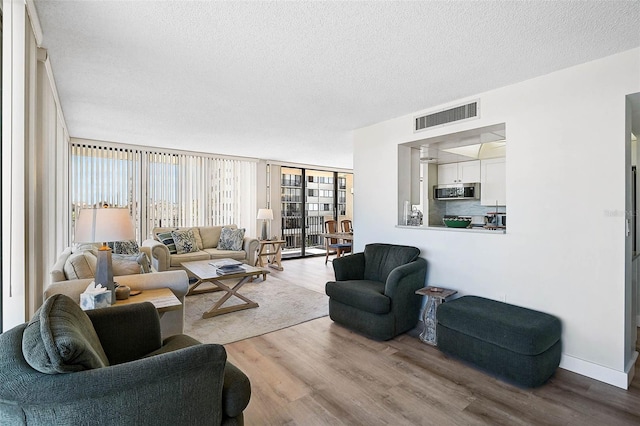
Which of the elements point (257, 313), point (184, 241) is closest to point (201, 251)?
point (184, 241)

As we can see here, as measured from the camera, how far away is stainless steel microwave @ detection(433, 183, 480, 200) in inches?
201

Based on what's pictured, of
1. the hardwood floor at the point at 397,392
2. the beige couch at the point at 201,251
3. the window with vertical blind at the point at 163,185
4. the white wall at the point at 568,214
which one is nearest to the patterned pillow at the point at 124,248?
the beige couch at the point at 201,251

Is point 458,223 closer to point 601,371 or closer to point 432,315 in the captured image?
point 432,315

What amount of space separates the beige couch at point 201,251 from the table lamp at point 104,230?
2.85 metres

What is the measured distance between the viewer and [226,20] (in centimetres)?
193

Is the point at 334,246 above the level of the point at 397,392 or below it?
above

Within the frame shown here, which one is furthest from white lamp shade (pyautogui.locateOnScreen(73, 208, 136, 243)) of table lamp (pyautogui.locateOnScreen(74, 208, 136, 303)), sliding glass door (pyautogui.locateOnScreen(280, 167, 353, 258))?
sliding glass door (pyautogui.locateOnScreen(280, 167, 353, 258))

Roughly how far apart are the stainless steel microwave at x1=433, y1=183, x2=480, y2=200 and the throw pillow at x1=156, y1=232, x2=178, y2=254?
4.86 metres

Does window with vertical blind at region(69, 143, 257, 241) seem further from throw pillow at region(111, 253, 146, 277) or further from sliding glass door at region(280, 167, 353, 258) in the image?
throw pillow at region(111, 253, 146, 277)

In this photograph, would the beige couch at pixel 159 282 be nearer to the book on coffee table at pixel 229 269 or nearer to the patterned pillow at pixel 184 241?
A: the book on coffee table at pixel 229 269

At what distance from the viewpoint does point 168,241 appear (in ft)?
18.1

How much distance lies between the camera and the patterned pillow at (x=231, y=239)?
6.05m

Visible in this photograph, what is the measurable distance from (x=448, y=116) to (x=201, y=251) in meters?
4.75

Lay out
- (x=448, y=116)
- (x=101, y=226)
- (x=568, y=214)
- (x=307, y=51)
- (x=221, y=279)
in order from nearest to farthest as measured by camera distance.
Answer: (x=101, y=226)
(x=307, y=51)
(x=568, y=214)
(x=448, y=116)
(x=221, y=279)
